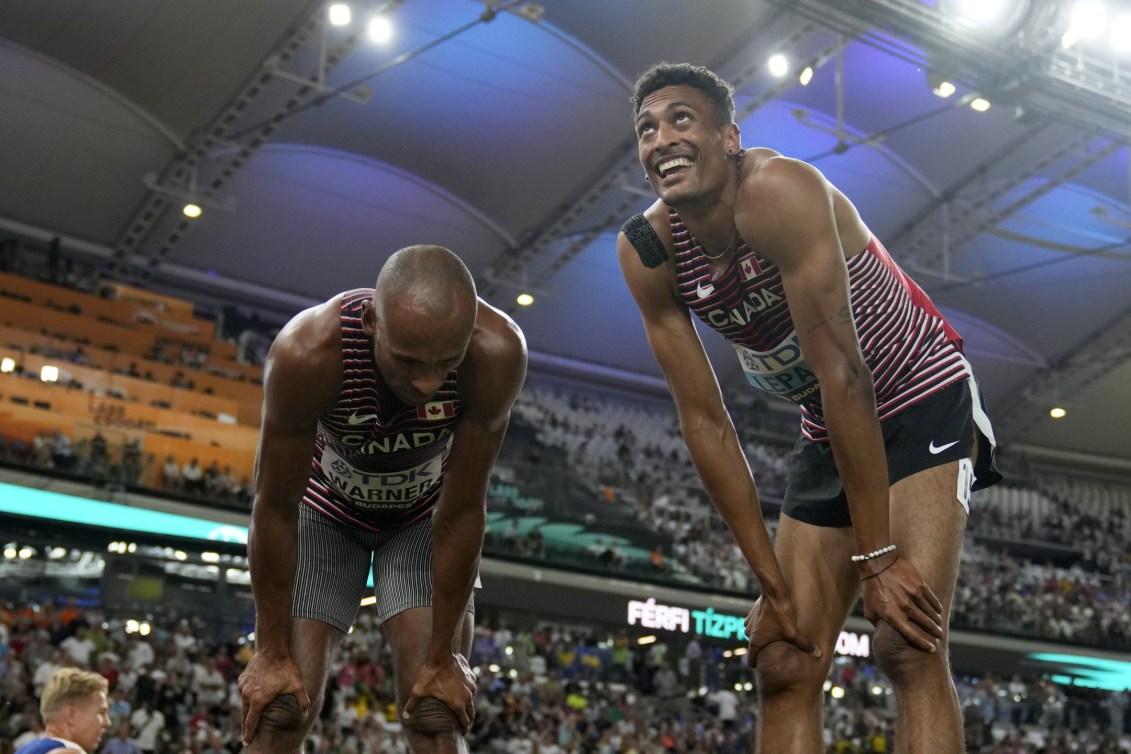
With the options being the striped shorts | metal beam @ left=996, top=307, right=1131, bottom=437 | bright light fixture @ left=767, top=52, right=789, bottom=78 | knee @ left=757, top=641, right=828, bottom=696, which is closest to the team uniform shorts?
knee @ left=757, top=641, right=828, bottom=696

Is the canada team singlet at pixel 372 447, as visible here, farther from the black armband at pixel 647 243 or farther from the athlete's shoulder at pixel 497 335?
the black armband at pixel 647 243

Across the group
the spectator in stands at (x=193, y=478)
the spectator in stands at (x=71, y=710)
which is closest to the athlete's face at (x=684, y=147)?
the spectator in stands at (x=71, y=710)

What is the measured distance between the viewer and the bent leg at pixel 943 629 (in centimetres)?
371

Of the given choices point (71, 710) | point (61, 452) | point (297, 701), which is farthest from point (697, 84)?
point (61, 452)

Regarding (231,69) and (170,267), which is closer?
(231,69)

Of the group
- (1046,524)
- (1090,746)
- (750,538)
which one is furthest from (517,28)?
(1046,524)

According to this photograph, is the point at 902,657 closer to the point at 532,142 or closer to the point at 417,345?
the point at 417,345

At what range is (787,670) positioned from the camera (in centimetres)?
403

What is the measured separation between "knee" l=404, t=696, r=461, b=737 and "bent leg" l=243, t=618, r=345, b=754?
1.20 ft

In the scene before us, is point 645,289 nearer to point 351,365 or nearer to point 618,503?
point 351,365

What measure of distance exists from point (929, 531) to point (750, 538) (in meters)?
0.57

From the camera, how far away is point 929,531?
12.7 feet

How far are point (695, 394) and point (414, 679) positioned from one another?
4.90ft

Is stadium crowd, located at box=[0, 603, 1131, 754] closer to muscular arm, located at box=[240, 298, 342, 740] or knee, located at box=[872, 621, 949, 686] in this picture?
muscular arm, located at box=[240, 298, 342, 740]
